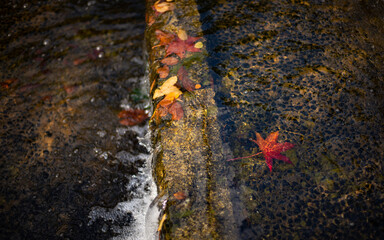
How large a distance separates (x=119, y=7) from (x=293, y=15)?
2579 millimetres

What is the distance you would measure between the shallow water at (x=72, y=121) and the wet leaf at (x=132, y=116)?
0.17 feet

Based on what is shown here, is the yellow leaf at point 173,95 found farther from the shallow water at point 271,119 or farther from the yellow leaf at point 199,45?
the yellow leaf at point 199,45

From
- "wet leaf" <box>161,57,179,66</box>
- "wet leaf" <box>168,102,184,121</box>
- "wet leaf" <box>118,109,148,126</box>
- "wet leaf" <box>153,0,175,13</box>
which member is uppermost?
"wet leaf" <box>153,0,175,13</box>

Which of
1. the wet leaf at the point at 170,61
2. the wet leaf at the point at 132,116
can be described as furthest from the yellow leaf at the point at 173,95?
the wet leaf at the point at 132,116

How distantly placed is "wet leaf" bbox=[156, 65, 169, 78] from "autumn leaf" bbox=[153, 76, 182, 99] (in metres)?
0.06

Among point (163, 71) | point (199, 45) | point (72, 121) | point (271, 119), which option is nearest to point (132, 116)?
point (72, 121)

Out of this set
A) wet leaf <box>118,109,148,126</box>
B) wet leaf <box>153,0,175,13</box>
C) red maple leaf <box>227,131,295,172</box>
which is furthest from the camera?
wet leaf <box>118,109,148,126</box>

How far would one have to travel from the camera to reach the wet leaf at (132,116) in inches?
94.6

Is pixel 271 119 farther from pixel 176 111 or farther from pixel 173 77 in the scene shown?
pixel 173 77

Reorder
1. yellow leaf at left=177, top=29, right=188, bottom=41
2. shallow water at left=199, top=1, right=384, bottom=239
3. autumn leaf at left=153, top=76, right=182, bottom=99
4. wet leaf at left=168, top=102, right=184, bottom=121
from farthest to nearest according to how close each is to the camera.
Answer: yellow leaf at left=177, top=29, right=188, bottom=41 < autumn leaf at left=153, top=76, right=182, bottom=99 < wet leaf at left=168, top=102, right=184, bottom=121 < shallow water at left=199, top=1, right=384, bottom=239

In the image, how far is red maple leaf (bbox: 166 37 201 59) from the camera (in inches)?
73.9

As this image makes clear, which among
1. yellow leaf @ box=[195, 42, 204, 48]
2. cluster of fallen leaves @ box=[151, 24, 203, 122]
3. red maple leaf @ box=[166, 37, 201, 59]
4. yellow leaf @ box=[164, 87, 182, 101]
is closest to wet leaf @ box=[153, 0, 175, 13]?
cluster of fallen leaves @ box=[151, 24, 203, 122]

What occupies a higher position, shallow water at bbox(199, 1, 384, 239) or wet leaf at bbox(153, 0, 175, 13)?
wet leaf at bbox(153, 0, 175, 13)

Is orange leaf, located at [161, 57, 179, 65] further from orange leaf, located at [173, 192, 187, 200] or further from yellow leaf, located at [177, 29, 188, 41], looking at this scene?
orange leaf, located at [173, 192, 187, 200]
